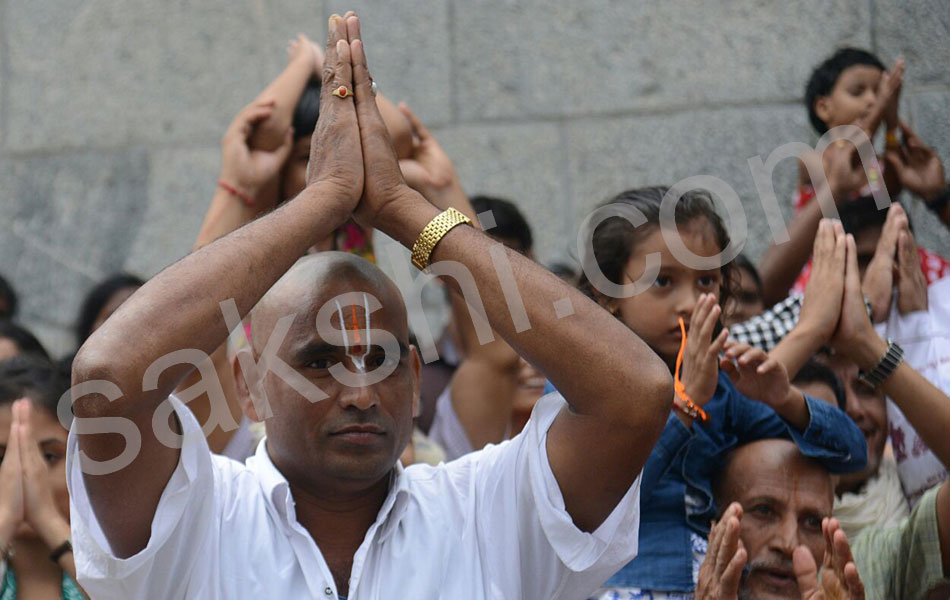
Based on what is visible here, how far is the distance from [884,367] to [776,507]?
0.55 metres

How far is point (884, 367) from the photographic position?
12.1 feet

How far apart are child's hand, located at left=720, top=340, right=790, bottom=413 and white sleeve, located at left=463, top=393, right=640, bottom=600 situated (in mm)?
695

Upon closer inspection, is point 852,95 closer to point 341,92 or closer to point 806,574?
point 806,574

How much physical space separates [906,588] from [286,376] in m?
1.78

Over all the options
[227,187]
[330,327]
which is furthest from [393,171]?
[227,187]

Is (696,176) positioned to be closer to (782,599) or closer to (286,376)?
(782,599)

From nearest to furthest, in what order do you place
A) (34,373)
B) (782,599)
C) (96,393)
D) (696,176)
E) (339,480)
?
(96,393) → (339,480) → (782,599) → (34,373) → (696,176)

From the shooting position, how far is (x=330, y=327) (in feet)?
9.80

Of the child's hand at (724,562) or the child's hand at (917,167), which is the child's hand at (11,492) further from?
the child's hand at (917,167)

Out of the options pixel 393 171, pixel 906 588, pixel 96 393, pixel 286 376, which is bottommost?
pixel 906 588

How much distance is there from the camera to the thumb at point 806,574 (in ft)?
9.94

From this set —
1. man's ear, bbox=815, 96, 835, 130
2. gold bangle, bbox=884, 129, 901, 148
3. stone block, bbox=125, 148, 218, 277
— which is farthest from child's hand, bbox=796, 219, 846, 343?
stone block, bbox=125, 148, 218, 277

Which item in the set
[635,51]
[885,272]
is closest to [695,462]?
[885,272]

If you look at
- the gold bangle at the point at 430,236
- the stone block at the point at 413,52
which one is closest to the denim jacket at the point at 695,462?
the gold bangle at the point at 430,236
